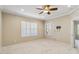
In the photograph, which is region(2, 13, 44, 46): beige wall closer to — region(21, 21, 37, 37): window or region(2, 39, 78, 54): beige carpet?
region(21, 21, 37, 37): window

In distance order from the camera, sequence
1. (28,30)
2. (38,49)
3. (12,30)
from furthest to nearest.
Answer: (12,30) < (38,49) < (28,30)

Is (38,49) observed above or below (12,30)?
below

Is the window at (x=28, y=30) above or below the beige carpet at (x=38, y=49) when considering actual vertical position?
above

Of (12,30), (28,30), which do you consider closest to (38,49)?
(28,30)

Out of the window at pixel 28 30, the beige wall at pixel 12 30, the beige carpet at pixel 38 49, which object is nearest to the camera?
the beige carpet at pixel 38 49

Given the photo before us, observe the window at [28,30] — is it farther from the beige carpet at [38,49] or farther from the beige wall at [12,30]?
the beige carpet at [38,49]

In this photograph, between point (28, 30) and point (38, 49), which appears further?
→ point (38, 49)

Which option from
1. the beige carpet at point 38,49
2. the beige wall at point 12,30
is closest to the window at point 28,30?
the beige wall at point 12,30

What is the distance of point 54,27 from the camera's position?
6.40 meters

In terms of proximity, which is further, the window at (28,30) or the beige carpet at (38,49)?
the window at (28,30)

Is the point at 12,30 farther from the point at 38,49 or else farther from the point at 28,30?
the point at 38,49

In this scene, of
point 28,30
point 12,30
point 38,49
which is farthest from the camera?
point 12,30
